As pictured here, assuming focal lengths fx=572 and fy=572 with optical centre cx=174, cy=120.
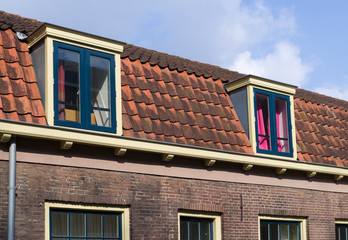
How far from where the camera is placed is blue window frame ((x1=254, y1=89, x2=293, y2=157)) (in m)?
14.1

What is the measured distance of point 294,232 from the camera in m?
14.6

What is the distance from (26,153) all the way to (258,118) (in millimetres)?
6306

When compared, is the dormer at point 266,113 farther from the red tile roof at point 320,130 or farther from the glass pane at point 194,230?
the glass pane at point 194,230

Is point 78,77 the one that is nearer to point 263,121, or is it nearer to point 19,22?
point 19,22

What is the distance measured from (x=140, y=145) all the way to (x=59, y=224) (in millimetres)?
2196

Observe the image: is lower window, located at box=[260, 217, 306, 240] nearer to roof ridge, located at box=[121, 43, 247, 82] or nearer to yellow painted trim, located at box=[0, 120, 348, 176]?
yellow painted trim, located at box=[0, 120, 348, 176]

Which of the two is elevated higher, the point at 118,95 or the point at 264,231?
the point at 118,95

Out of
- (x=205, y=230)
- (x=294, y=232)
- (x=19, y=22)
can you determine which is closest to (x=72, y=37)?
(x=19, y=22)

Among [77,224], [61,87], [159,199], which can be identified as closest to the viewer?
[77,224]

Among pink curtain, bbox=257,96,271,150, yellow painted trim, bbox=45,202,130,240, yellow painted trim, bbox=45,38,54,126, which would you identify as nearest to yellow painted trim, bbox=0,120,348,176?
yellow painted trim, bbox=45,38,54,126

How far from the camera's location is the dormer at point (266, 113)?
13.9 metres

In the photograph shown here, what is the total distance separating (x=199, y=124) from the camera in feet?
42.7

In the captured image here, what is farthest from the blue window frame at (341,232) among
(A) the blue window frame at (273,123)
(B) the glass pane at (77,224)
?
(B) the glass pane at (77,224)

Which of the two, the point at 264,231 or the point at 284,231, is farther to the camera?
the point at 284,231
